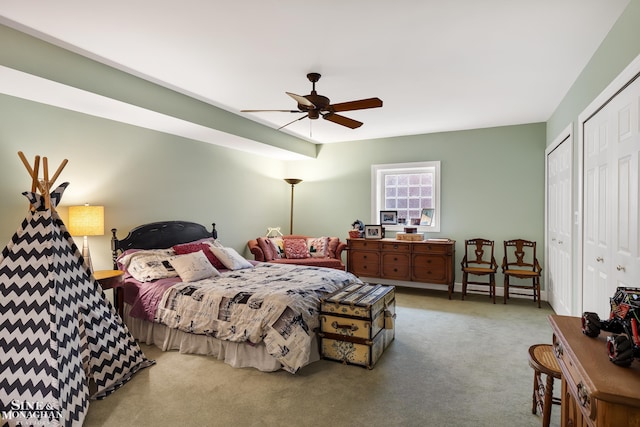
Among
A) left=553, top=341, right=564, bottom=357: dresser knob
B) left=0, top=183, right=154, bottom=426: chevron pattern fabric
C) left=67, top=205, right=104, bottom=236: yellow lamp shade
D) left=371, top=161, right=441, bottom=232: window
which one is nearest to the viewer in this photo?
left=553, top=341, right=564, bottom=357: dresser knob

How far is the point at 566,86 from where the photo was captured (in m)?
3.76

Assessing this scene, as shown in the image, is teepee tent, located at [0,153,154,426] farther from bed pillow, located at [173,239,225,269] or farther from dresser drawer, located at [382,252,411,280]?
dresser drawer, located at [382,252,411,280]

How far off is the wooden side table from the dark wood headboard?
0.41 metres

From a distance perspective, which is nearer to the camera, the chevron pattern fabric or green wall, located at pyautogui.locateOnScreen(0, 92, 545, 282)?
the chevron pattern fabric

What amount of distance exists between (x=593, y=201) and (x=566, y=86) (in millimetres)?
1507

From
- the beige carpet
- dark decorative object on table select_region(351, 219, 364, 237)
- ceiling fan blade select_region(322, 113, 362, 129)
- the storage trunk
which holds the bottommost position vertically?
the beige carpet

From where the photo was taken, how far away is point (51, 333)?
2.23m

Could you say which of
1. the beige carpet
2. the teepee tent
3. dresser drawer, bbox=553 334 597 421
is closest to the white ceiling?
the teepee tent

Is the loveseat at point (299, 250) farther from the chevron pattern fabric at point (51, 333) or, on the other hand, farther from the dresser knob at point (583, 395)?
the dresser knob at point (583, 395)

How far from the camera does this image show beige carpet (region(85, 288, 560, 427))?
228 centimetres

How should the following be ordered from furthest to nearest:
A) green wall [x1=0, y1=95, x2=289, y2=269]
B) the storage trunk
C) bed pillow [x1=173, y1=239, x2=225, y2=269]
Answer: bed pillow [x1=173, y1=239, x2=225, y2=269] < green wall [x1=0, y1=95, x2=289, y2=269] < the storage trunk

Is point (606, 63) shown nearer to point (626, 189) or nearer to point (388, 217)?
point (626, 189)

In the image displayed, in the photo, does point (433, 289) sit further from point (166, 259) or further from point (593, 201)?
point (166, 259)

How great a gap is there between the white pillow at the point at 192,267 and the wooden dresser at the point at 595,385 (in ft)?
10.2
